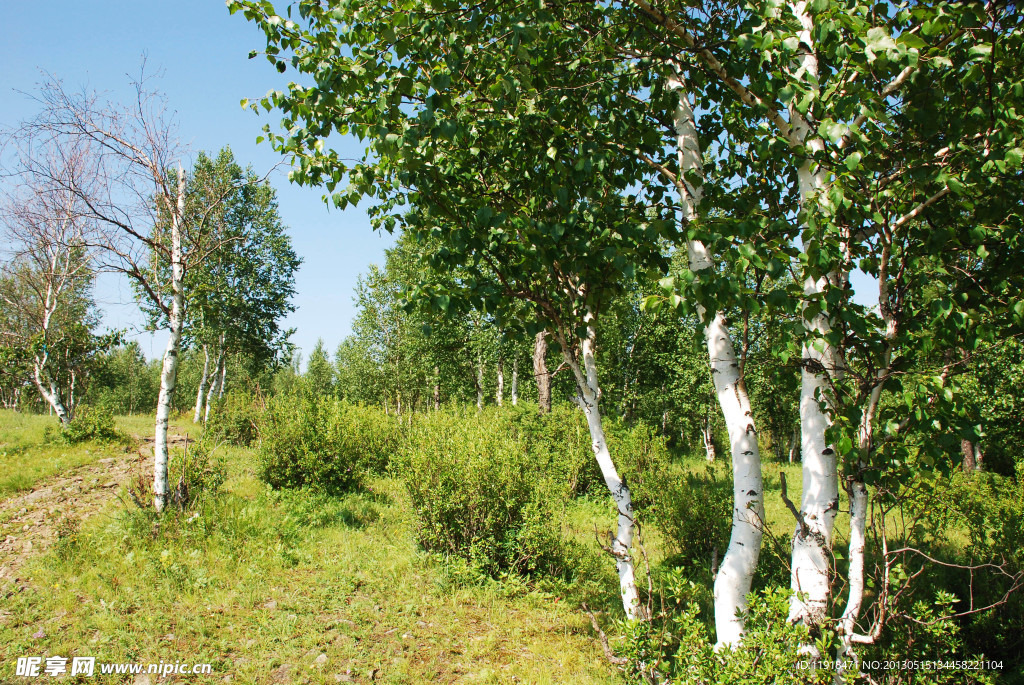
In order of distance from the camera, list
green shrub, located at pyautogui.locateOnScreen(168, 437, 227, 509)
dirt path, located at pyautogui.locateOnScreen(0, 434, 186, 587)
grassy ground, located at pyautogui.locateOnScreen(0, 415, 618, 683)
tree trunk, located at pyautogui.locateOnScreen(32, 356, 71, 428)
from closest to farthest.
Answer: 1. grassy ground, located at pyautogui.locateOnScreen(0, 415, 618, 683)
2. dirt path, located at pyautogui.locateOnScreen(0, 434, 186, 587)
3. green shrub, located at pyautogui.locateOnScreen(168, 437, 227, 509)
4. tree trunk, located at pyautogui.locateOnScreen(32, 356, 71, 428)

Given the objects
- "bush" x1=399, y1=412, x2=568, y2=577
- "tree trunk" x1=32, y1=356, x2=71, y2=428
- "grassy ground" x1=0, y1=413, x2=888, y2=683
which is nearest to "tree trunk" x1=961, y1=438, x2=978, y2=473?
"grassy ground" x1=0, y1=413, x2=888, y2=683

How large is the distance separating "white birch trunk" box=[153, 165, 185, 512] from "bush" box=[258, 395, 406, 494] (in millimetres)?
2769

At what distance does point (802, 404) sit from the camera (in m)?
Answer: 3.32

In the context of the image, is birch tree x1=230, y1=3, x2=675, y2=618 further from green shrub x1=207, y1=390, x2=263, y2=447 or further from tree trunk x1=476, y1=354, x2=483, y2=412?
tree trunk x1=476, y1=354, x2=483, y2=412

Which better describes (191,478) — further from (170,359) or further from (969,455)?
(969,455)

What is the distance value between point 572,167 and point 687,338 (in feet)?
70.4

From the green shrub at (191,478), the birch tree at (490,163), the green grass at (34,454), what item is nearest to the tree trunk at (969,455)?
the birch tree at (490,163)

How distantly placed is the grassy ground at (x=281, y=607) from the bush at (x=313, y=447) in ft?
7.00

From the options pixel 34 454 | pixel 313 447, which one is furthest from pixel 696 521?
pixel 34 454

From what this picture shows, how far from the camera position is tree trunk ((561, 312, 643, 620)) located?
415 cm

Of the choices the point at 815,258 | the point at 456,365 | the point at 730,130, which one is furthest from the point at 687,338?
the point at 815,258

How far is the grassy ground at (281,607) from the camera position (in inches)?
185

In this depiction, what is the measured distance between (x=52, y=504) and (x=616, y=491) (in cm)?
949

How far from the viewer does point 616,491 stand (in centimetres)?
427
